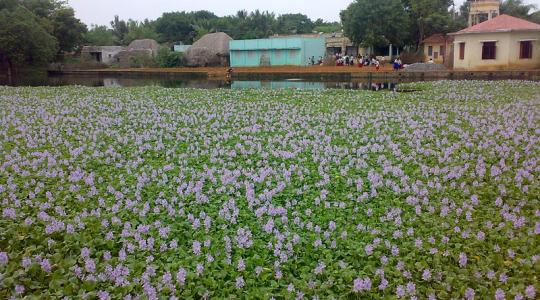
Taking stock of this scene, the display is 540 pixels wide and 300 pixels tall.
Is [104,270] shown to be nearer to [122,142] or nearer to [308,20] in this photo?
[122,142]

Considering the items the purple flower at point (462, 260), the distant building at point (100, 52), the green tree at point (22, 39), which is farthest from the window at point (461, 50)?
the distant building at point (100, 52)

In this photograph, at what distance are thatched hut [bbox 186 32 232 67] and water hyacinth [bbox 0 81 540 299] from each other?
34.1m

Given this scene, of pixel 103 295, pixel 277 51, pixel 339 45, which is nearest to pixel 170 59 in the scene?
pixel 277 51

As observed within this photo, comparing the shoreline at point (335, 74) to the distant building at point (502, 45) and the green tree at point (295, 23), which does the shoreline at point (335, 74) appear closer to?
the distant building at point (502, 45)

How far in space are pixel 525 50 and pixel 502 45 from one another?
1.27 metres

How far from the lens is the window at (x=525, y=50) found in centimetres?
2600

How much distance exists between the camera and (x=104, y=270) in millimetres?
3516

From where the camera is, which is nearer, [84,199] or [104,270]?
[104,270]

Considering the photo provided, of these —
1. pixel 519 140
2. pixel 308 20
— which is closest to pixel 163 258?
pixel 519 140

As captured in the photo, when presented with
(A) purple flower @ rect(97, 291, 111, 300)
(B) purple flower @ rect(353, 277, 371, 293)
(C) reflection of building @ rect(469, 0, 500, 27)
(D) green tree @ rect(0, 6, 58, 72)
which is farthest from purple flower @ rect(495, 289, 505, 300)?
(D) green tree @ rect(0, 6, 58, 72)

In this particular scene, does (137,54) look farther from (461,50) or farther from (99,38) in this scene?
(461,50)

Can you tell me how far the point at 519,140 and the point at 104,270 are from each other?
20.7ft

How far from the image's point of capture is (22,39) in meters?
34.5

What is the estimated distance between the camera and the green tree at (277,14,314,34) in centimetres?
6725
